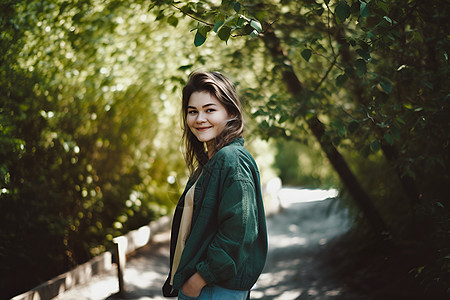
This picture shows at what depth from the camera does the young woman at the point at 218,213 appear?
1687 mm

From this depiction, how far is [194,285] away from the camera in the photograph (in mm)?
1729

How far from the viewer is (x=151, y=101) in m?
6.42

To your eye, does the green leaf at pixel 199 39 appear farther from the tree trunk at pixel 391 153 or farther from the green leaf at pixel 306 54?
the tree trunk at pixel 391 153

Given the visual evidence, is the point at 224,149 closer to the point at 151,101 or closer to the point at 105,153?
the point at 105,153

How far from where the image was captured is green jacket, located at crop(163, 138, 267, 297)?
1679 mm

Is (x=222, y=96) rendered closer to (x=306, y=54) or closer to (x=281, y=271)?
(x=306, y=54)

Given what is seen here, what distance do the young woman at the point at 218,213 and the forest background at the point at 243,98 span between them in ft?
1.17

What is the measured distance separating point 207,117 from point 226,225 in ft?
1.79

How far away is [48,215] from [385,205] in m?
3.46

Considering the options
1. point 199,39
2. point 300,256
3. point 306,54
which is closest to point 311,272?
point 300,256

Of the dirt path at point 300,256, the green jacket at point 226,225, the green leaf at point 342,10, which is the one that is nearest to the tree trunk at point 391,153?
the dirt path at point 300,256

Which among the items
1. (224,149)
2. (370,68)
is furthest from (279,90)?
(224,149)

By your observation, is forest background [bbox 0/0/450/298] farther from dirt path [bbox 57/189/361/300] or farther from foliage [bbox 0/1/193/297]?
dirt path [bbox 57/189/361/300]

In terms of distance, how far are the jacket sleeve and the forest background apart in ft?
2.66
